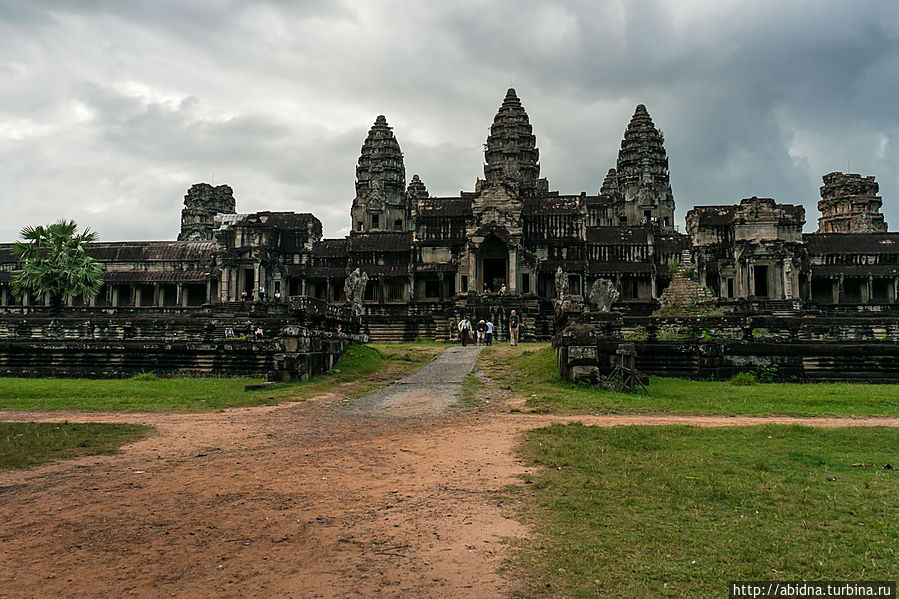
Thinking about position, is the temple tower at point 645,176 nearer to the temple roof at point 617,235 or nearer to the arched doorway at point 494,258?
the temple roof at point 617,235

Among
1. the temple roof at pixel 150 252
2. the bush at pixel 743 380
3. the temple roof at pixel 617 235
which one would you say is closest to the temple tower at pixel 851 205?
the temple roof at pixel 617 235

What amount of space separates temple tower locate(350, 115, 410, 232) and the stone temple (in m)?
13.1

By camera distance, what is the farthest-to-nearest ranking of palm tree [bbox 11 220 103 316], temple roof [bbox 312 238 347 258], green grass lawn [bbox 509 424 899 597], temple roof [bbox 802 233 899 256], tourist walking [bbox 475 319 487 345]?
temple roof [bbox 312 238 347 258] < temple roof [bbox 802 233 899 256] < palm tree [bbox 11 220 103 316] < tourist walking [bbox 475 319 487 345] < green grass lawn [bbox 509 424 899 597]

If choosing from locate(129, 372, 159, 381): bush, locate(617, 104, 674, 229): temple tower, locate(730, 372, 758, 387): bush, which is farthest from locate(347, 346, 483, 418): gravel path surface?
locate(617, 104, 674, 229): temple tower

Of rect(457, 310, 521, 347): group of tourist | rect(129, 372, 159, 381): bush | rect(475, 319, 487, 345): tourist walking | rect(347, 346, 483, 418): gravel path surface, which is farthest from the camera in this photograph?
rect(475, 319, 487, 345): tourist walking

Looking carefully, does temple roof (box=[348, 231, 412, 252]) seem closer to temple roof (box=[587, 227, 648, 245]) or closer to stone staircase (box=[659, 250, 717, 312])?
temple roof (box=[587, 227, 648, 245])

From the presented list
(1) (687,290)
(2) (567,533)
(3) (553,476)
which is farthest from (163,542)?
(1) (687,290)

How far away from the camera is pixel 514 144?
202 feet

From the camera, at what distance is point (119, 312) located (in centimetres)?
4734

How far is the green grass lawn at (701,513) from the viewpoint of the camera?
4.41 meters

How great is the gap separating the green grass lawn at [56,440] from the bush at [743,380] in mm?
15150

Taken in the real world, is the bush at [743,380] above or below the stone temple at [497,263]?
below

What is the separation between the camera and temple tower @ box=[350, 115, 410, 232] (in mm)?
66750

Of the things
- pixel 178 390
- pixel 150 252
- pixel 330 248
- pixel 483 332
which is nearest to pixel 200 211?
pixel 150 252
